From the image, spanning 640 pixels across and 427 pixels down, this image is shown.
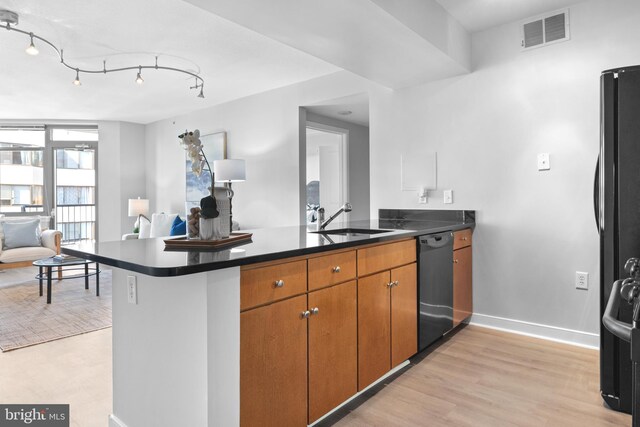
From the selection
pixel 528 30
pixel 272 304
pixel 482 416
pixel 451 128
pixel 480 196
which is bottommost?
pixel 482 416

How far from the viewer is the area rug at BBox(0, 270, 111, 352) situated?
3.07 meters

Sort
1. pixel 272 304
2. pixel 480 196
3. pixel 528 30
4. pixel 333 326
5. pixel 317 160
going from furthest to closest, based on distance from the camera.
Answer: pixel 317 160 < pixel 480 196 < pixel 528 30 < pixel 333 326 < pixel 272 304

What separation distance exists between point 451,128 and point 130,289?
2836 mm

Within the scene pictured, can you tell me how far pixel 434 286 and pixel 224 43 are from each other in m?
2.75

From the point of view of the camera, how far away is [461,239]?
3115 millimetres

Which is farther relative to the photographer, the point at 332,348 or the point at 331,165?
the point at 331,165

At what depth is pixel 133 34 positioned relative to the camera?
131 inches

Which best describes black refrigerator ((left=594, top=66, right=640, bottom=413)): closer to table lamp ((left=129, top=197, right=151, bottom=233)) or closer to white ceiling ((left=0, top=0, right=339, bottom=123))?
white ceiling ((left=0, top=0, right=339, bottom=123))

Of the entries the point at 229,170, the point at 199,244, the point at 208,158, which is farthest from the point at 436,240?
the point at 208,158

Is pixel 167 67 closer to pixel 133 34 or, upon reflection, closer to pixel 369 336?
pixel 133 34

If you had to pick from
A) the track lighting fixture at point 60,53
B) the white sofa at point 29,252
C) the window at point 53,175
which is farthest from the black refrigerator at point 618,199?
the window at point 53,175

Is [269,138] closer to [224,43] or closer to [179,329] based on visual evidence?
[224,43]

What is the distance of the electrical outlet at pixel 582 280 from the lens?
283 centimetres

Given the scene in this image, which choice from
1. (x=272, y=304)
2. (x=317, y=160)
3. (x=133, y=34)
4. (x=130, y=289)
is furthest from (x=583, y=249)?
(x=317, y=160)
